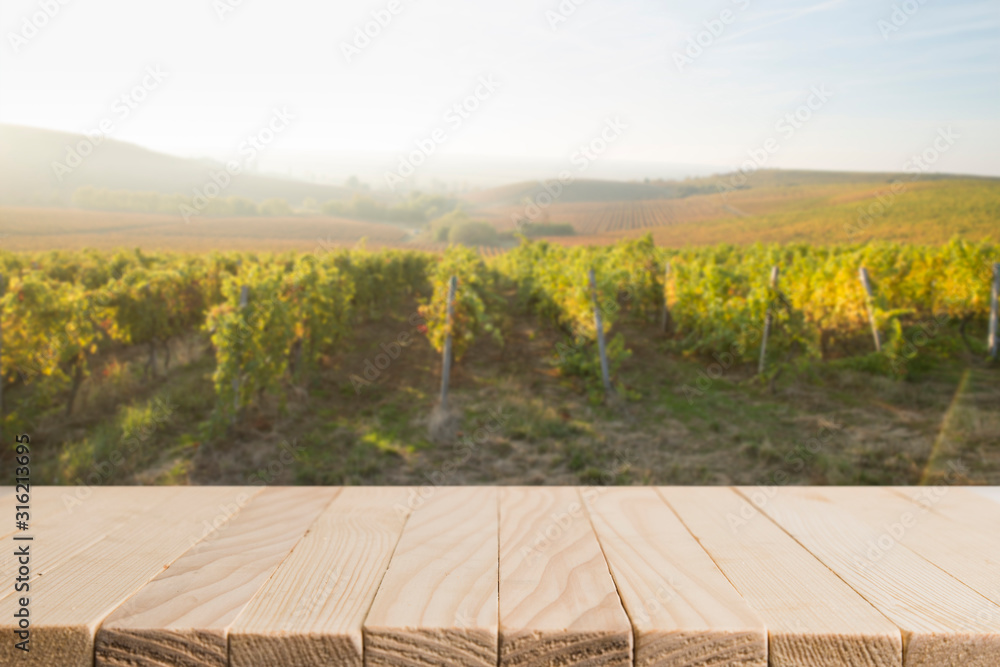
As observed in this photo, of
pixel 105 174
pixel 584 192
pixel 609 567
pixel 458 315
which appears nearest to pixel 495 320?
pixel 458 315

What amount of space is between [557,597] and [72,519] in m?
0.92

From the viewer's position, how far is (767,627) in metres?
0.67

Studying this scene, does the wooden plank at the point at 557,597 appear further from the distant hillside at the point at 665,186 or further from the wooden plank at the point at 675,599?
the distant hillside at the point at 665,186

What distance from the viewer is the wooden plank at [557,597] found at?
660 millimetres

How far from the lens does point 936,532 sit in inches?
37.1

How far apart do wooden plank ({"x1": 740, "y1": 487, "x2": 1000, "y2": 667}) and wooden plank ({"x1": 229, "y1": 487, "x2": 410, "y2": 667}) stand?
70 centimetres

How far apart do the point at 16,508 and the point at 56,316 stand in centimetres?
739

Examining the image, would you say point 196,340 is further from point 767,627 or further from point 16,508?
point 767,627

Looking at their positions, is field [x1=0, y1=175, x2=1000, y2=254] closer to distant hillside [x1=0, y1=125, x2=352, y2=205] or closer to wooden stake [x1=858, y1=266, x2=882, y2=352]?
distant hillside [x1=0, y1=125, x2=352, y2=205]

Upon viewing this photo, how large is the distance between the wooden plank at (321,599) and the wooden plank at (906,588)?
70 centimetres

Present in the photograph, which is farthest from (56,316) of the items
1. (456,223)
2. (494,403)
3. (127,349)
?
(456,223)

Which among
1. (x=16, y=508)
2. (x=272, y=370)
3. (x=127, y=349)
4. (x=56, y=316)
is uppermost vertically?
(x=16, y=508)

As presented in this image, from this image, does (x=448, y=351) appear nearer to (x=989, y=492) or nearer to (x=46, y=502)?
(x=46, y=502)

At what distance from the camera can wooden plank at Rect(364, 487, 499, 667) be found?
2.18 ft
